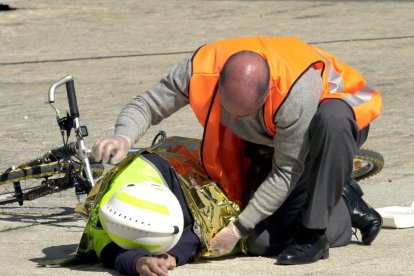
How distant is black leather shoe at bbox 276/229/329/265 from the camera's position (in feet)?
18.6

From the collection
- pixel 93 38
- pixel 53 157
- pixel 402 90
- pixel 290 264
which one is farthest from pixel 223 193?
pixel 93 38

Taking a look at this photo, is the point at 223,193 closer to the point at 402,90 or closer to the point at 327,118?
the point at 327,118

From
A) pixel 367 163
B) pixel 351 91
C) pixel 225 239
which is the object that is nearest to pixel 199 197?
pixel 225 239

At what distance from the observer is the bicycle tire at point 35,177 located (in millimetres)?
7027

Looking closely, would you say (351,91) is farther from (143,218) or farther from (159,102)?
(143,218)

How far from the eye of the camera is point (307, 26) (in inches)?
642

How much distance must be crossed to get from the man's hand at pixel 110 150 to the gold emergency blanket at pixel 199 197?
288 millimetres

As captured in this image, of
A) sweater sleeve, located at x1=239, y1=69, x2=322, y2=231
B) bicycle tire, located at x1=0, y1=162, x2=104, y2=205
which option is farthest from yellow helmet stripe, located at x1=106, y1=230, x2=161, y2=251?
bicycle tire, located at x1=0, y1=162, x2=104, y2=205

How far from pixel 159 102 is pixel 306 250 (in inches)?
38.3

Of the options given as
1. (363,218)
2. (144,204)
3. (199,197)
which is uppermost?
(144,204)

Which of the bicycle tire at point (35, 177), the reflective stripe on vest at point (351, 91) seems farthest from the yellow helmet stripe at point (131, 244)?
the bicycle tire at point (35, 177)

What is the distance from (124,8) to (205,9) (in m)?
1.26

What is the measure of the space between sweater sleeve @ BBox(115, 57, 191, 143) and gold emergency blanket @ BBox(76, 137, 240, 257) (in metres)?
0.17

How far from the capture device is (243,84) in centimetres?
537
